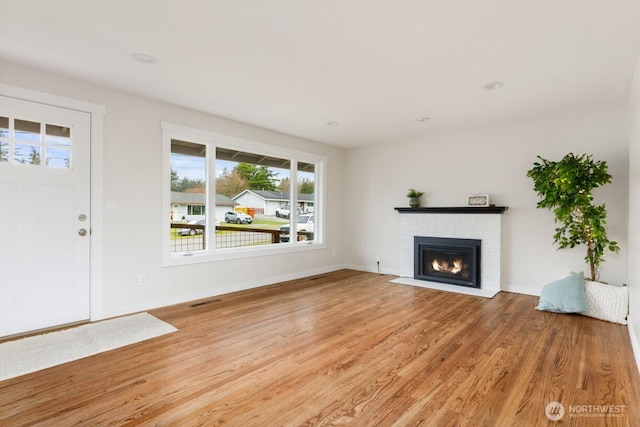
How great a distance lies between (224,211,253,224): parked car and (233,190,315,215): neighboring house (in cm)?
16

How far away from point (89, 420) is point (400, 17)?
10.0 ft

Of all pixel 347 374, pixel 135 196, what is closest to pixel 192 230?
pixel 135 196

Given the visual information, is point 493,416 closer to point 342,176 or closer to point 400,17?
point 400,17

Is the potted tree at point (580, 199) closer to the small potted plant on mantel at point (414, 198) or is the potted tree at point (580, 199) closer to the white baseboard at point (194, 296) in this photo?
the small potted plant on mantel at point (414, 198)

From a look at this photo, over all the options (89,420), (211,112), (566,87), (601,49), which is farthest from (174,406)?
(566,87)

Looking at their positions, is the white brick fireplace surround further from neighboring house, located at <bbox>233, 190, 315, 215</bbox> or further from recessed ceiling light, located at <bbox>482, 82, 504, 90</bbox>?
recessed ceiling light, located at <bbox>482, 82, 504, 90</bbox>

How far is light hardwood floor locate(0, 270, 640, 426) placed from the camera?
179cm

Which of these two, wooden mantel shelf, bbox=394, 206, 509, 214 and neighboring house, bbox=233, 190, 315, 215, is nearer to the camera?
wooden mantel shelf, bbox=394, 206, 509, 214

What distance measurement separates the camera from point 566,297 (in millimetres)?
3496

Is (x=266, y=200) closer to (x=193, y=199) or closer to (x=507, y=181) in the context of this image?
(x=193, y=199)

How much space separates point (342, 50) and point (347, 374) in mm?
2474

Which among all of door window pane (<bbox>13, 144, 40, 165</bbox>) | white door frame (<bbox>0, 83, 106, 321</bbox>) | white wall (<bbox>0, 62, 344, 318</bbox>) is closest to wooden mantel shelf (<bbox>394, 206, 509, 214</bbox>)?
white wall (<bbox>0, 62, 344, 318</bbox>)

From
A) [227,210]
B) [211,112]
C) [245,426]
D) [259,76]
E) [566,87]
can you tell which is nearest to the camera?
[245,426]

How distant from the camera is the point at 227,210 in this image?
4613mm
